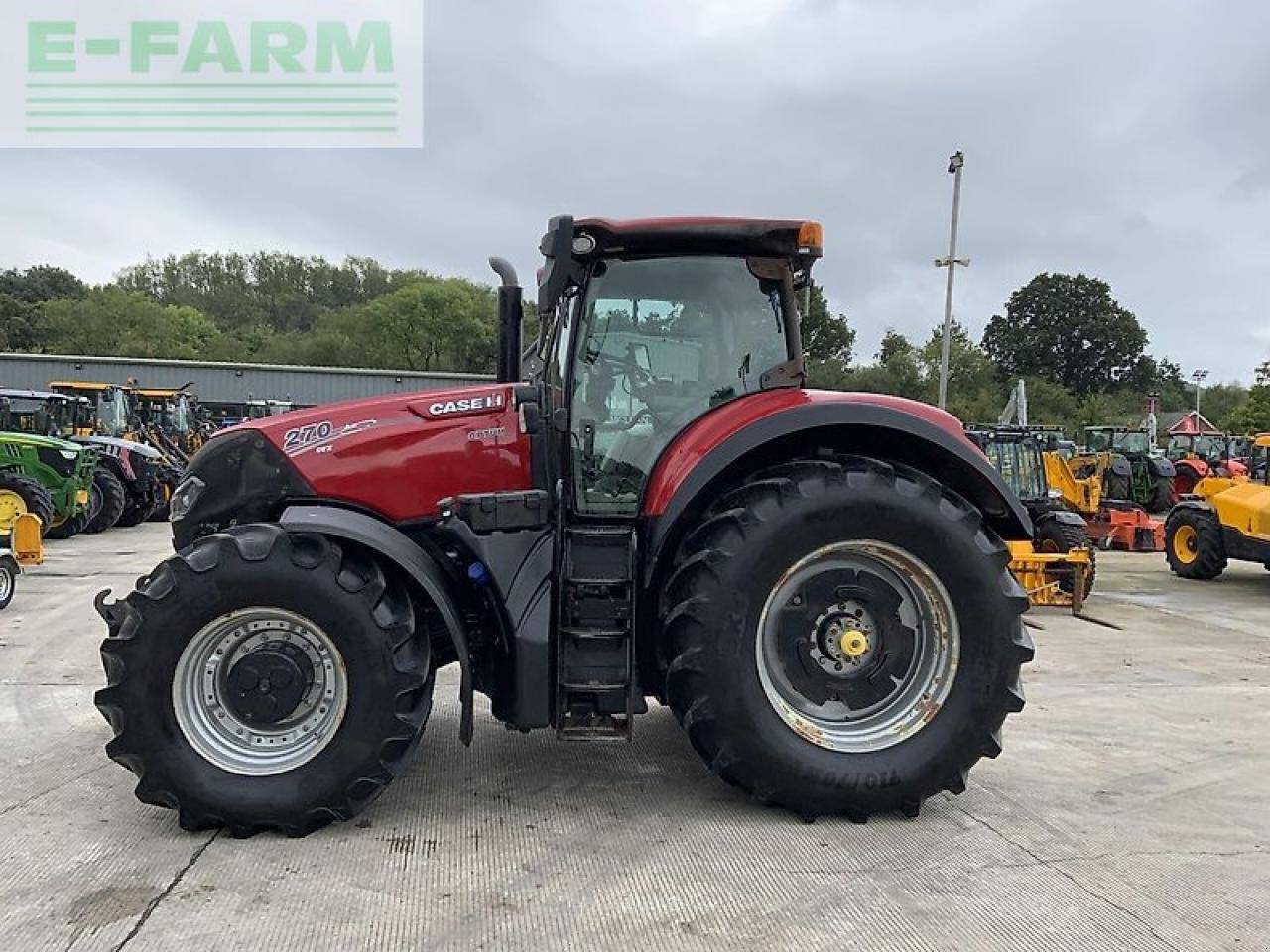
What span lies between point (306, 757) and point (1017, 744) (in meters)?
3.36

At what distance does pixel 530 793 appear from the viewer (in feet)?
13.0

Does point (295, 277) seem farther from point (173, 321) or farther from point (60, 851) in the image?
point (60, 851)

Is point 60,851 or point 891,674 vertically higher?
point 891,674

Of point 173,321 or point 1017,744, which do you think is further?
point 173,321

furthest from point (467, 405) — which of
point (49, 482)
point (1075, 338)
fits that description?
Result: point (1075, 338)

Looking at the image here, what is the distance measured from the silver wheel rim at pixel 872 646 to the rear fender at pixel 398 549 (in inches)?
45.2

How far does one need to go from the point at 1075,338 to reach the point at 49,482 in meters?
71.9

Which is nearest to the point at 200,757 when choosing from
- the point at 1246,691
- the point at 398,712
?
the point at 398,712

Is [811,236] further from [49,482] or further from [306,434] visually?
[49,482]

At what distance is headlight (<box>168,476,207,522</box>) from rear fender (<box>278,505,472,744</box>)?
1.54 feet

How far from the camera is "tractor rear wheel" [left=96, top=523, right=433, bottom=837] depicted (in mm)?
3426

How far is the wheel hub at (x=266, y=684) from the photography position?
11.5ft

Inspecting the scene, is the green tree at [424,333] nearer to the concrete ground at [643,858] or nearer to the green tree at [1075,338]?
the green tree at [1075,338]

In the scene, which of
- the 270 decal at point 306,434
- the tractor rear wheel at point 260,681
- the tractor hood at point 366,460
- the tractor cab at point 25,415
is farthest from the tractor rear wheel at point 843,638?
the tractor cab at point 25,415
